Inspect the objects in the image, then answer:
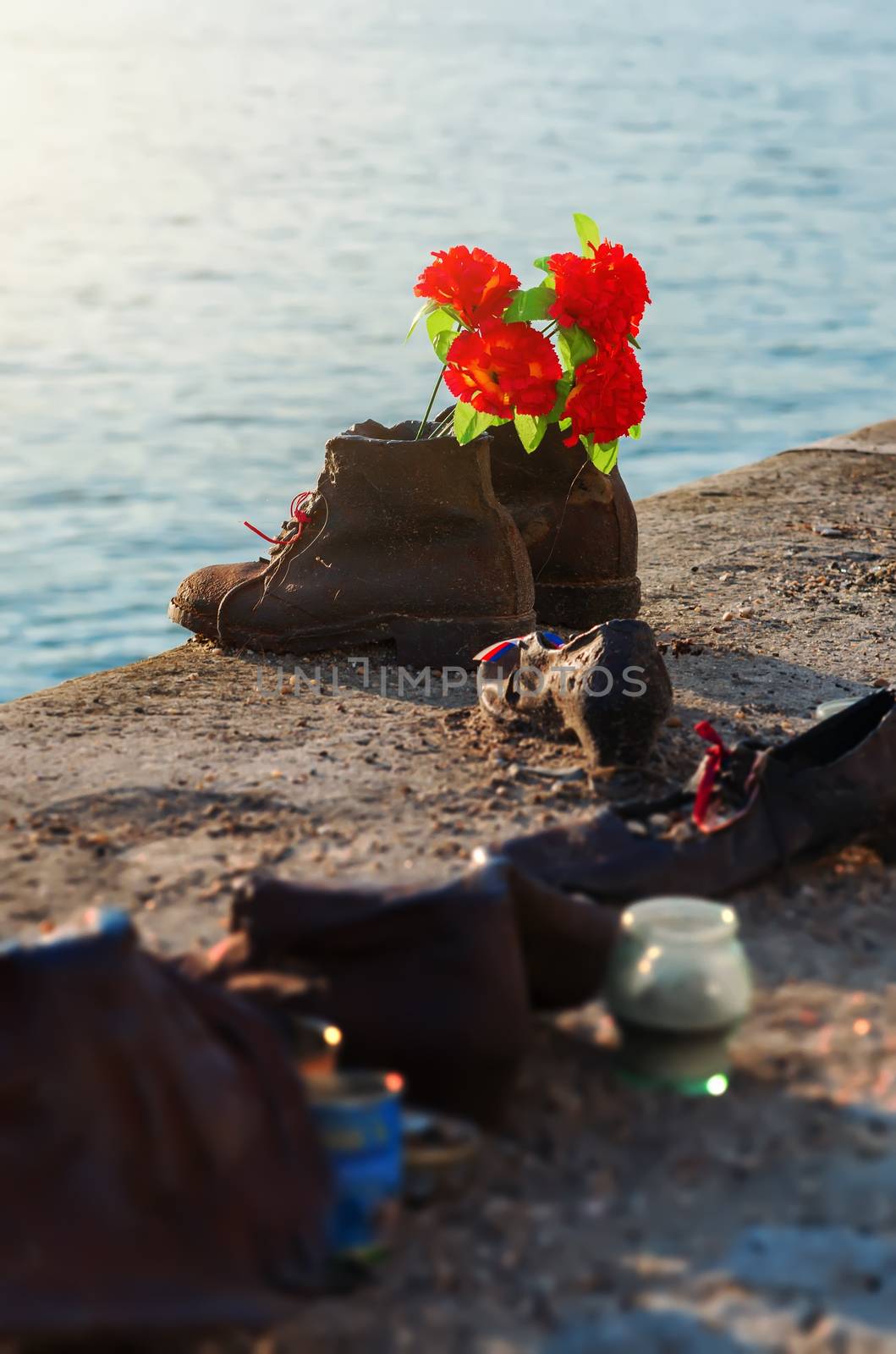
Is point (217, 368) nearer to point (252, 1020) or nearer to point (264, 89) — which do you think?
point (252, 1020)

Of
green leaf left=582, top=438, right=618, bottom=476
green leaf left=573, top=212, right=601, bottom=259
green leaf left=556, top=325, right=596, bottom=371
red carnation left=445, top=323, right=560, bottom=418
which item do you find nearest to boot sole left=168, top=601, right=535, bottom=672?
green leaf left=582, top=438, right=618, bottom=476

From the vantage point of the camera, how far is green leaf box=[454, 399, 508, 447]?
367cm

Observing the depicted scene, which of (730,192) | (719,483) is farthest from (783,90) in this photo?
(719,483)

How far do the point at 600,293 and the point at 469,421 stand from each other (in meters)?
0.42

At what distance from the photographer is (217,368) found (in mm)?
12266

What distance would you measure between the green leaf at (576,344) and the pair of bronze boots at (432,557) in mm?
282

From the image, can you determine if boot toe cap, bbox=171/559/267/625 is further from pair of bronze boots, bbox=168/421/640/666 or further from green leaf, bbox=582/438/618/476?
green leaf, bbox=582/438/618/476

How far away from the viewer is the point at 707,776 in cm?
260

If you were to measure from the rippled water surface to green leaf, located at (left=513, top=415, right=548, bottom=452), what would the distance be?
9.39ft

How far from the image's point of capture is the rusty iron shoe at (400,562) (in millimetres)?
3748

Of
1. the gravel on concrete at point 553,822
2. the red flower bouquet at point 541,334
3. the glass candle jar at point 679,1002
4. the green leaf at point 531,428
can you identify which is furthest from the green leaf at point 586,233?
the glass candle jar at point 679,1002

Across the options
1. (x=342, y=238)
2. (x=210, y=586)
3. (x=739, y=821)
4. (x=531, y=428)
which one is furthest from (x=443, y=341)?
(x=342, y=238)

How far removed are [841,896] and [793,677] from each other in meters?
1.28

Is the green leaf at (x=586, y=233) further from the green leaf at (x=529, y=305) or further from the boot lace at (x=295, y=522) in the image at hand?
the boot lace at (x=295, y=522)
